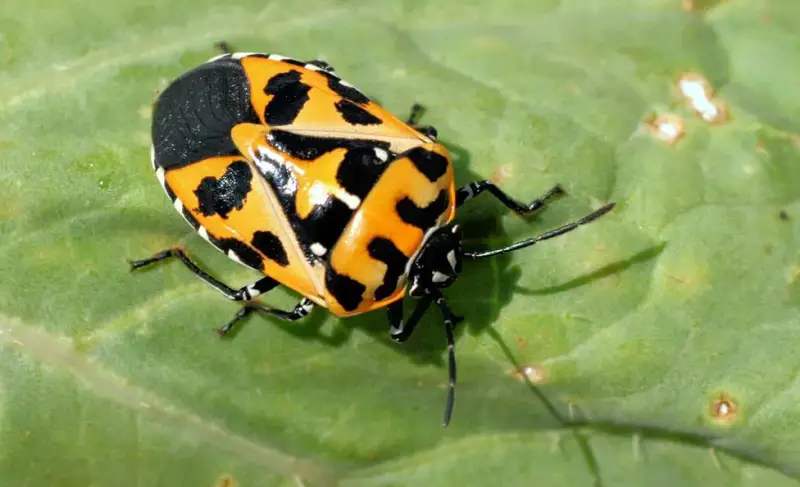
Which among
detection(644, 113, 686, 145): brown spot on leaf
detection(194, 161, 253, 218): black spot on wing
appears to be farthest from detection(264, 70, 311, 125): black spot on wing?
detection(644, 113, 686, 145): brown spot on leaf

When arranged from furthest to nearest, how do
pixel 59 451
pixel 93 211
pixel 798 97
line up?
pixel 798 97 → pixel 93 211 → pixel 59 451

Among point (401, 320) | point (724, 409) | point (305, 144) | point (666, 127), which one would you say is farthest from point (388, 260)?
point (724, 409)

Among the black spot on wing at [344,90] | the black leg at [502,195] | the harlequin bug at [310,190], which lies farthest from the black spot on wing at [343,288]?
the black spot on wing at [344,90]

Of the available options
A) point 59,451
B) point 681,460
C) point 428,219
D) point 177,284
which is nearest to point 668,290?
point 681,460

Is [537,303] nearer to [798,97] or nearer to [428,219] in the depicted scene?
[428,219]

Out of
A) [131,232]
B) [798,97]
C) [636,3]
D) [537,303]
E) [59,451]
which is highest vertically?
[636,3]

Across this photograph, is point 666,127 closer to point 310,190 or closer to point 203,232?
point 310,190
